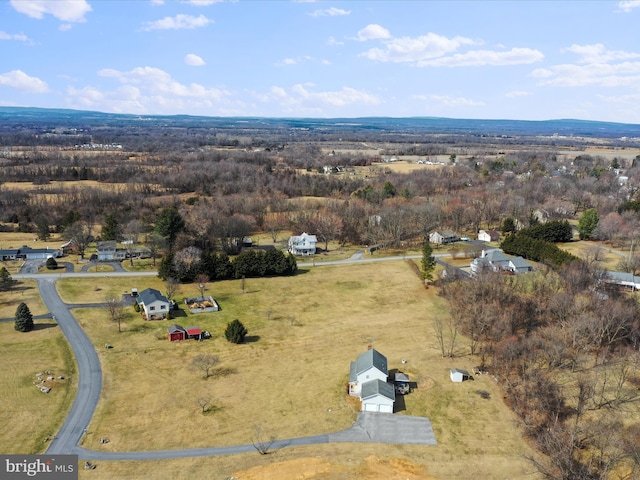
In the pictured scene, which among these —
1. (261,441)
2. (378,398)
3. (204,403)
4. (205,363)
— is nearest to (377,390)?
(378,398)

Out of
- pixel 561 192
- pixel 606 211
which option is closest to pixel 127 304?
pixel 606 211

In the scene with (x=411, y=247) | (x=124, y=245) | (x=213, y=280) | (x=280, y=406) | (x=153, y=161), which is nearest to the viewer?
(x=280, y=406)

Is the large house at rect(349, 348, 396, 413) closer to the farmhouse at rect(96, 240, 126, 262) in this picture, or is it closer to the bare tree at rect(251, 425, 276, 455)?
the bare tree at rect(251, 425, 276, 455)

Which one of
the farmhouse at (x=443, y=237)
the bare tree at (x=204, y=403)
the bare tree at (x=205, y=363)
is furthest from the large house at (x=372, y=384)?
the farmhouse at (x=443, y=237)

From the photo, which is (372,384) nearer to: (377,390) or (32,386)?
(377,390)

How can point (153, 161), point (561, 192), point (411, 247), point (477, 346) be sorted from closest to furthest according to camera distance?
point (477, 346)
point (411, 247)
point (561, 192)
point (153, 161)

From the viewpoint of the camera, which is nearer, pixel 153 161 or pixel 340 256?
pixel 340 256

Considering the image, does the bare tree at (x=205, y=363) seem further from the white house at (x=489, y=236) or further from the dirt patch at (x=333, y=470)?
the white house at (x=489, y=236)

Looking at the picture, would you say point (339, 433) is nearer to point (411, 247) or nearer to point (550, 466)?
point (550, 466)
